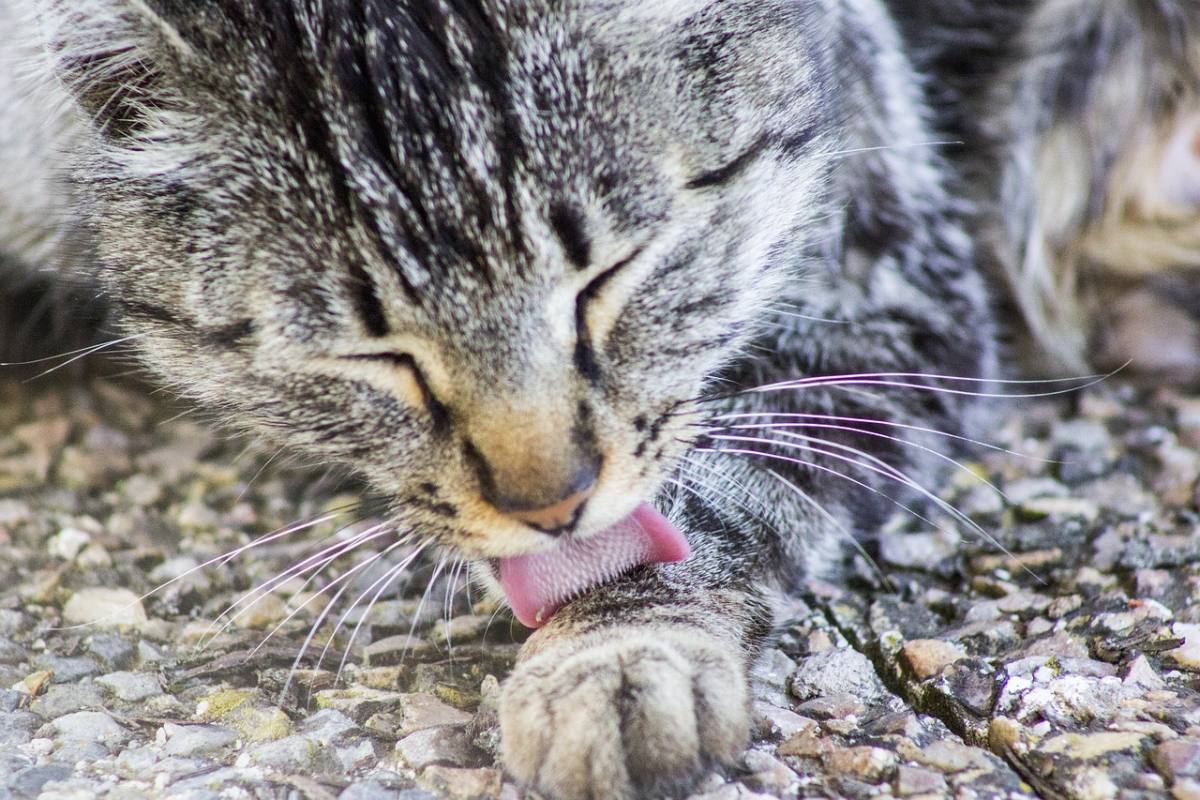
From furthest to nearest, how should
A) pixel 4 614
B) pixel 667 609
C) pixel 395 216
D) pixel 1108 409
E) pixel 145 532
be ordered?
pixel 1108 409 < pixel 145 532 < pixel 4 614 < pixel 667 609 < pixel 395 216

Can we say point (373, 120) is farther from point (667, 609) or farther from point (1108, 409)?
point (1108, 409)

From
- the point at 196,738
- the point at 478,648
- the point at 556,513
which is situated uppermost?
the point at 556,513

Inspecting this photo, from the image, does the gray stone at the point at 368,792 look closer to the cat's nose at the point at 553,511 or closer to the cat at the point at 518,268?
the cat at the point at 518,268

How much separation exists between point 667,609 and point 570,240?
50 cm

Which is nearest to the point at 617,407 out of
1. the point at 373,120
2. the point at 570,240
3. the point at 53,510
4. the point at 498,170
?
the point at 570,240

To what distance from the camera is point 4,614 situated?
164 cm

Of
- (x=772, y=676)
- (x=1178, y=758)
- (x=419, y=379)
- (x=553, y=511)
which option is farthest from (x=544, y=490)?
(x=1178, y=758)

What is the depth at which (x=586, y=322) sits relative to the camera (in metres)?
1.38

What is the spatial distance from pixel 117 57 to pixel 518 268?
1.95 ft

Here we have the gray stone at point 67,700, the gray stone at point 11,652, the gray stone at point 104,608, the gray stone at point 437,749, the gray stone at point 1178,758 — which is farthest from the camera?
the gray stone at point 104,608

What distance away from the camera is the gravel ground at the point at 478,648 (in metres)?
1.28

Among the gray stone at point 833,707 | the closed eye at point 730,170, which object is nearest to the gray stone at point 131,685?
the gray stone at point 833,707

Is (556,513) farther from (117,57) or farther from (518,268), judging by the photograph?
(117,57)

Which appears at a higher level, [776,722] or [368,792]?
[368,792]
